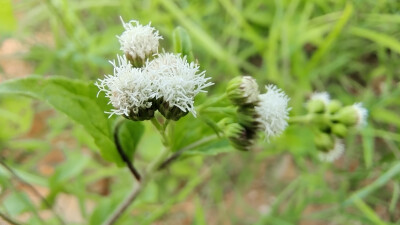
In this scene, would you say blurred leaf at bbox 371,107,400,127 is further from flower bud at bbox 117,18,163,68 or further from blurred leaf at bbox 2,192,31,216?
blurred leaf at bbox 2,192,31,216

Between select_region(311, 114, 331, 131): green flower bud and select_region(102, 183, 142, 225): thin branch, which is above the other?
select_region(102, 183, 142, 225): thin branch

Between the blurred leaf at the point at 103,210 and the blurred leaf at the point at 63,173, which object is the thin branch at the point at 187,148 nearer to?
the blurred leaf at the point at 103,210

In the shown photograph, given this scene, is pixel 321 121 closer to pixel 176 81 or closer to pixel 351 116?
pixel 351 116

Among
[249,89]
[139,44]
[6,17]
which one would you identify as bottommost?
[249,89]

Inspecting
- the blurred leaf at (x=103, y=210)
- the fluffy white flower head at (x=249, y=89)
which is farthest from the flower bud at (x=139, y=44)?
the blurred leaf at (x=103, y=210)

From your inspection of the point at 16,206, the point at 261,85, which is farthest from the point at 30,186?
the point at 261,85

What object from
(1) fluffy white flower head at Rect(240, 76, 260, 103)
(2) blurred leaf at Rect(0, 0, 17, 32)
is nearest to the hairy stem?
(1) fluffy white flower head at Rect(240, 76, 260, 103)

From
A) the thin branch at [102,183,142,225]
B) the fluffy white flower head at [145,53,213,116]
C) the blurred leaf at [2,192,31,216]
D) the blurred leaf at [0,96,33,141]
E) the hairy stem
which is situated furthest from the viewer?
the blurred leaf at [0,96,33,141]
